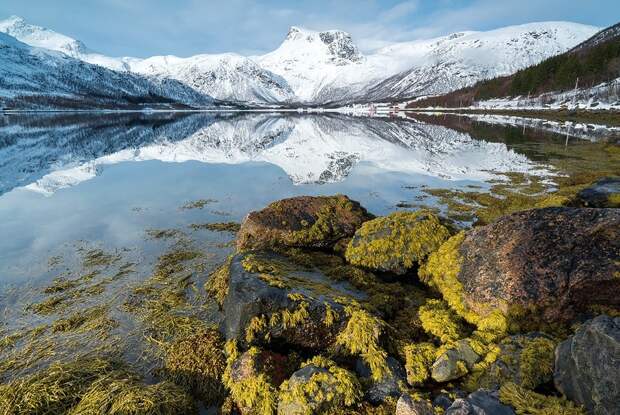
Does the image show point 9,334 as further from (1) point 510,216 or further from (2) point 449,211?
(2) point 449,211

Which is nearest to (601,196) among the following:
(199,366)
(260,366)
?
(260,366)

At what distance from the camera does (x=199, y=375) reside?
7949 millimetres

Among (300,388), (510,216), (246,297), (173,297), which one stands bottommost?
(173,297)

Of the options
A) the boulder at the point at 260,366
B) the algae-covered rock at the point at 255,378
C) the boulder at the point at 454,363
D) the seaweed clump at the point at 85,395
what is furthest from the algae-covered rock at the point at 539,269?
the seaweed clump at the point at 85,395

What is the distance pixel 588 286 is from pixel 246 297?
757cm

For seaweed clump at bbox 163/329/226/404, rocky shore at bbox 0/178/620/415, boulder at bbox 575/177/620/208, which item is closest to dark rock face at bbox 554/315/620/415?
rocky shore at bbox 0/178/620/415

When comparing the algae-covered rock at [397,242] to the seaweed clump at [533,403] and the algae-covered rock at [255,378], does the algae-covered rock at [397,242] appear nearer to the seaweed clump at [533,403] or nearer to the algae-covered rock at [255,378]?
the algae-covered rock at [255,378]

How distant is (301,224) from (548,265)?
781cm

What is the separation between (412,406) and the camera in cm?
599

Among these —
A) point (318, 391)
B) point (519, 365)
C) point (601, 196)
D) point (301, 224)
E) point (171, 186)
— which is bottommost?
point (171, 186)

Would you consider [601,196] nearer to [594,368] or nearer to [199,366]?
[594,368]

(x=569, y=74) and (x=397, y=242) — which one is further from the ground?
(x=569, y=74)

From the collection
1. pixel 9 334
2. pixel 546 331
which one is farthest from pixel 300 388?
pixel 9 334

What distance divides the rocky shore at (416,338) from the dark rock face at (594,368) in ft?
0.07
